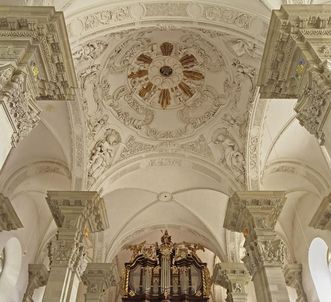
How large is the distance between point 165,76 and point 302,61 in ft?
20.1

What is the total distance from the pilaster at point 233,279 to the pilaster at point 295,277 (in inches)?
53.6

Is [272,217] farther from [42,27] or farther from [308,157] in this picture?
[42,27]

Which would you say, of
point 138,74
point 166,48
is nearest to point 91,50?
point 138,74

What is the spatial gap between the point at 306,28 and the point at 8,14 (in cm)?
433

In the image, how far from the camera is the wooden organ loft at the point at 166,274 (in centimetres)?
1443

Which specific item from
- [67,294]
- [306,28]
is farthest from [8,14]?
[67,294]

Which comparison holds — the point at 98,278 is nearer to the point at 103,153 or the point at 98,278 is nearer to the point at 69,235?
the point at 69,235

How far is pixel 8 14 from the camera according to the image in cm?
554

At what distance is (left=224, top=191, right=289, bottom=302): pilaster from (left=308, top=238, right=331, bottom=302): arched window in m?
3.81

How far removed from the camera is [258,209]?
9.46 m

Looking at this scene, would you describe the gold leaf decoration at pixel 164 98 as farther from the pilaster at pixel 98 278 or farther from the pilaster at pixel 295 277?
the pilaster at pixel 295 277

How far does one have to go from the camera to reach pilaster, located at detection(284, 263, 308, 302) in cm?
1243

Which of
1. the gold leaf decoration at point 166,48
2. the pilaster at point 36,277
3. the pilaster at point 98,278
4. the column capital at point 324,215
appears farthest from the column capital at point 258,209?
the pilaster at point 36,277

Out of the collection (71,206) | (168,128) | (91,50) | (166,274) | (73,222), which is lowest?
(73,222)
